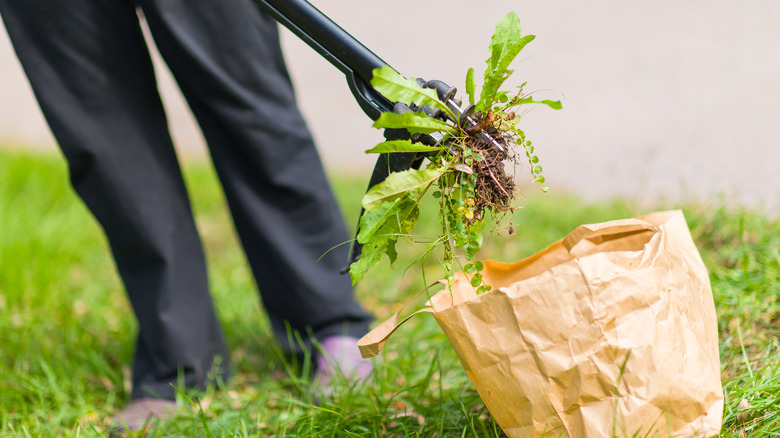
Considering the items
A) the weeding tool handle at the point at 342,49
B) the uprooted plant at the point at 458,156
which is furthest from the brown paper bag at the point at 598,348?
the weeding tool handle at the point at 342,49

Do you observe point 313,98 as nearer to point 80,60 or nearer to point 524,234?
point 524,234

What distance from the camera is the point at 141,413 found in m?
1.36

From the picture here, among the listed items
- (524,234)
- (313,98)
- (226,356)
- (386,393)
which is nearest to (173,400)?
(226,356)

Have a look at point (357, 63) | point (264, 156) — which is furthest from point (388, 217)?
point (264, 156)

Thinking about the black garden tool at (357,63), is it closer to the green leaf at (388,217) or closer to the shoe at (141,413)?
the green leaf at (388,217)

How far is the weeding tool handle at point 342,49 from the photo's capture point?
3.05ft

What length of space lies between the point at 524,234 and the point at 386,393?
1.10 metres

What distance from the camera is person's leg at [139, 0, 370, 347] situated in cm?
125

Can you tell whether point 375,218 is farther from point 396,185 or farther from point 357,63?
point 357,63

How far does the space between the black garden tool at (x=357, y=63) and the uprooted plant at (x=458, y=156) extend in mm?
26

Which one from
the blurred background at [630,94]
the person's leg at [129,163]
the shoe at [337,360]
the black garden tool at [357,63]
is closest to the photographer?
the black garden tool at [357,63]

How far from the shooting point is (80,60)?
4.13 ft

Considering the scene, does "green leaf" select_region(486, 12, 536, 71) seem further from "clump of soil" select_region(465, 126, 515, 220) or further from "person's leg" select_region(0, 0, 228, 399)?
"person's leg" select_region(0, 0, 228, 399)

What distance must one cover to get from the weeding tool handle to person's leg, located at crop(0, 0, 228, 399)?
1.84 ft
